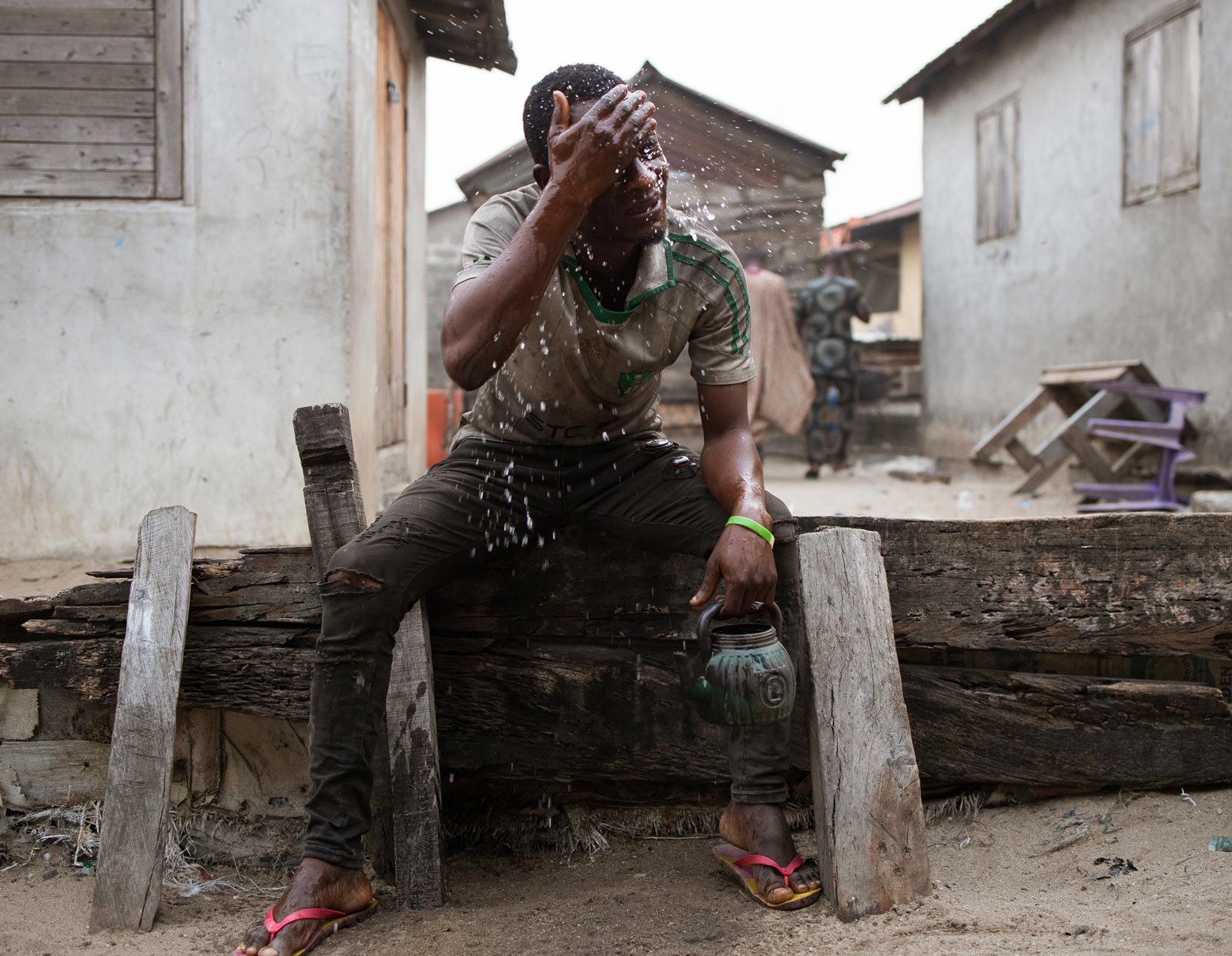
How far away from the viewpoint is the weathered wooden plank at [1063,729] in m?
2.66

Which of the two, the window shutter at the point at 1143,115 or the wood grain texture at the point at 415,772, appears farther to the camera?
the window shutter at the point at 1143,115

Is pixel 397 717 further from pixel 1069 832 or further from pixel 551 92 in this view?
pixel 1069 832

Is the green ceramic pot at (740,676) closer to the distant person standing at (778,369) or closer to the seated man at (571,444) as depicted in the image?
the seated man at (571,444)

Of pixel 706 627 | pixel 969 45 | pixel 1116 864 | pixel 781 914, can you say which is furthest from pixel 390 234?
pixel 969 45

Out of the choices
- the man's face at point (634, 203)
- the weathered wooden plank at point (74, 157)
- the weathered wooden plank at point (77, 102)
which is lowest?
the man's face at point (634, 203)

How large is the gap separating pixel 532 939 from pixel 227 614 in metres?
1.16

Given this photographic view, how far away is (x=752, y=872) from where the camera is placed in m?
2.38

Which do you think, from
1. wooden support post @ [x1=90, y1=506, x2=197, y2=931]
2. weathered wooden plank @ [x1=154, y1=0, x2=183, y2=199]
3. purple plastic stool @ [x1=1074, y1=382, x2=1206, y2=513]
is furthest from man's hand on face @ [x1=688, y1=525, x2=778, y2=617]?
purple plastic stool @ [x1=1074, y1=382, x2=1206, y2=513]

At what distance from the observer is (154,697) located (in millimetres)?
2459

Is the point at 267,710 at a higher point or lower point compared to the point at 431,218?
lower

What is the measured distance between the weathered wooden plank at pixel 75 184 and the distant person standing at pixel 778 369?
7.24 metres

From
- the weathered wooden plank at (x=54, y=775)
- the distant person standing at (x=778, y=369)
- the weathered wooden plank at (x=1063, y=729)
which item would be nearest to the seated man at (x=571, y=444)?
the weathered wooden plank at (x=1063, y=729)

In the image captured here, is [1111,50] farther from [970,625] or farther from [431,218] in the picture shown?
[431,218]

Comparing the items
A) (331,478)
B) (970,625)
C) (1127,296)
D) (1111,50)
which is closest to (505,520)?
(331,478)
